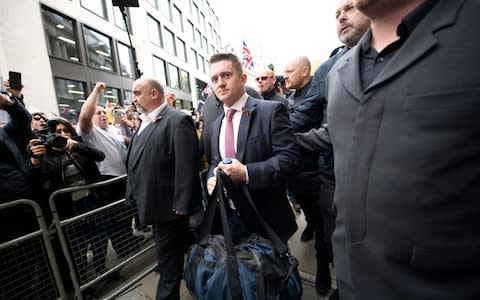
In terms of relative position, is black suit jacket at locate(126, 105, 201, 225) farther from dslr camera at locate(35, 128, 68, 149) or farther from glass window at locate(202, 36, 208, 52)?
glass window at locate(202, 36, 208, 52)

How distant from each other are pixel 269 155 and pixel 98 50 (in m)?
16.5

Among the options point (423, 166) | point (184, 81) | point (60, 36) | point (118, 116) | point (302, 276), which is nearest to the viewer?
point (423, 166)

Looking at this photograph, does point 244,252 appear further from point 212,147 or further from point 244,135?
point 212,147

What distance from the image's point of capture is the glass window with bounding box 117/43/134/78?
1624 cm

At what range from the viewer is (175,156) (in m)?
2.11

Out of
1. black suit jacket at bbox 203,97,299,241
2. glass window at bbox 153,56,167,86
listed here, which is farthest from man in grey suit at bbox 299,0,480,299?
glass window at bbox 153,56,167,86

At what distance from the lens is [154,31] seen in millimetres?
21781

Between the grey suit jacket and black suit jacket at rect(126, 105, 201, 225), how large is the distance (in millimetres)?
1470

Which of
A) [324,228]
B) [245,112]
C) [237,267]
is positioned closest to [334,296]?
[324,228]

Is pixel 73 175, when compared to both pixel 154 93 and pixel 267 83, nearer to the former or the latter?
pixel 154 93

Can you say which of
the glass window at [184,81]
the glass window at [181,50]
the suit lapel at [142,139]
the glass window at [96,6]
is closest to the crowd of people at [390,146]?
the suit lapel at [142,139]

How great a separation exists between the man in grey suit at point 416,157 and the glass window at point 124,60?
59.6 ft

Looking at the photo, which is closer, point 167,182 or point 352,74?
point 352,74

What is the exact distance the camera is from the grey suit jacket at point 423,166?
678mm
